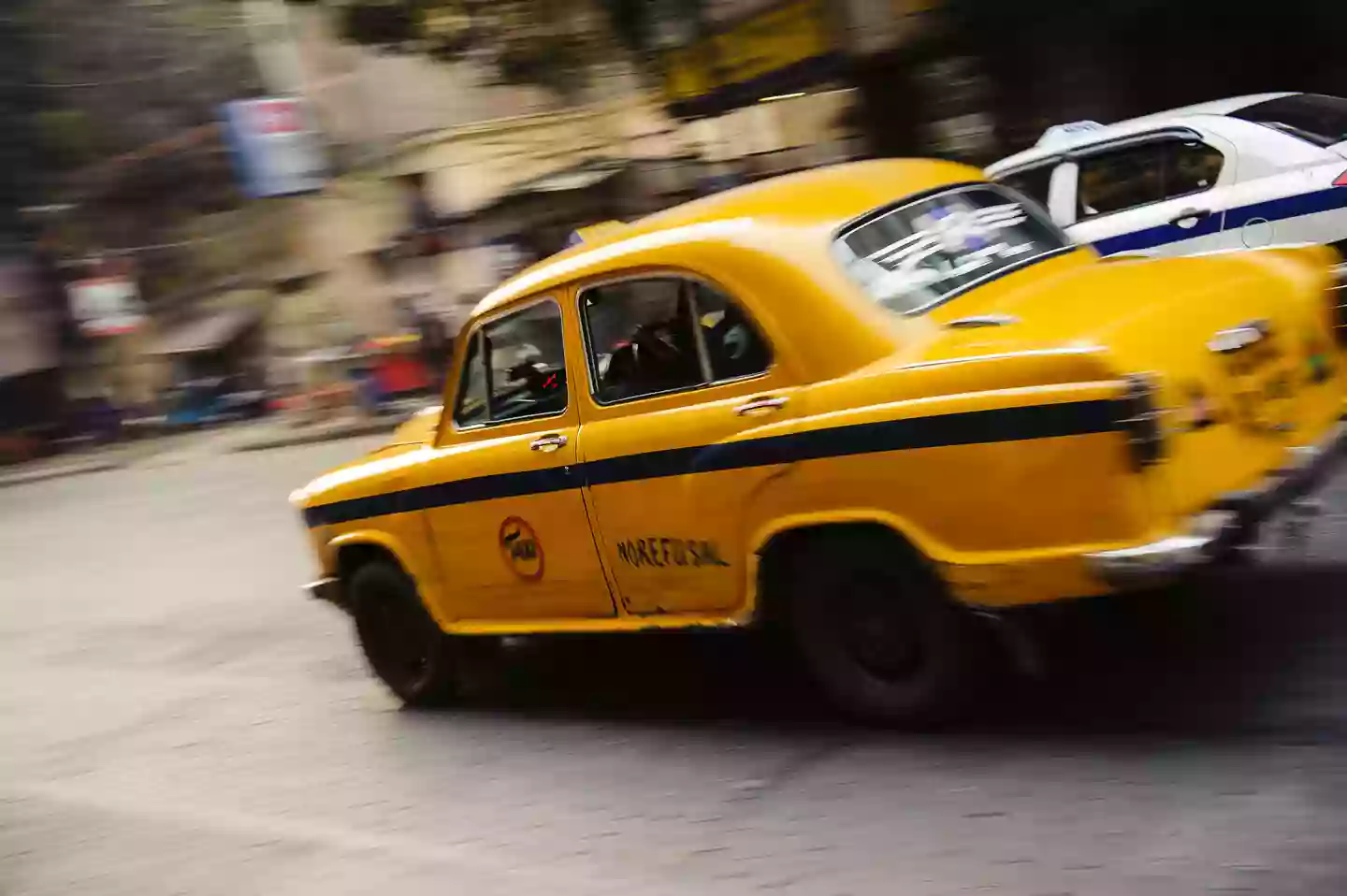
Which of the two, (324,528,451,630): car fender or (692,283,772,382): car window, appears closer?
(692,283,772,382): car window

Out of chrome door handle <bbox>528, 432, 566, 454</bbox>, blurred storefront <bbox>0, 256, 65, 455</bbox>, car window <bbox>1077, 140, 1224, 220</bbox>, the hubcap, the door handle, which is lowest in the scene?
the hubcap

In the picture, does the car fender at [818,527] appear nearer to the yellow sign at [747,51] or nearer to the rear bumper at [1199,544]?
the rear bumper at [1199,544]

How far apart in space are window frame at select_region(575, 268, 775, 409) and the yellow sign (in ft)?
36.0

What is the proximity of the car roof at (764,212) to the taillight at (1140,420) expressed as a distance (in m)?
1.29

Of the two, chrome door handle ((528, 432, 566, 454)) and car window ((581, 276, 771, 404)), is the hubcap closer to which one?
chrome door handle ((528, 432, 566, 454))

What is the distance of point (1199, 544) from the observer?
3736mm

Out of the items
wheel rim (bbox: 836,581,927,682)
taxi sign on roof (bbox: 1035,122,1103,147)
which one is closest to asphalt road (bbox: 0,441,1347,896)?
wheel rim (bbox: 836,581,927,682)

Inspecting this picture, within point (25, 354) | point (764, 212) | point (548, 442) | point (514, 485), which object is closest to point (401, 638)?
point (514, 485)

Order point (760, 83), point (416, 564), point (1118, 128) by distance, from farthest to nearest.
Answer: point (760, 83) → point (1118, 128) → point (416, 564)

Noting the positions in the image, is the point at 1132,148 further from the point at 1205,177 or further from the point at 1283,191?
the point at 1283,191

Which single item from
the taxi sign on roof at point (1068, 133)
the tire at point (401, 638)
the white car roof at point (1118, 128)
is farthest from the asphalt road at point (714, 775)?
the taxi sign on roof at point (1068, 133)

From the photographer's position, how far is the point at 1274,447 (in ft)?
13.7

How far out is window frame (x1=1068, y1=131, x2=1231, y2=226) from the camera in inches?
313

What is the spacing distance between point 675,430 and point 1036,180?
5.07 meters
